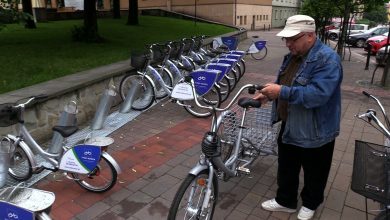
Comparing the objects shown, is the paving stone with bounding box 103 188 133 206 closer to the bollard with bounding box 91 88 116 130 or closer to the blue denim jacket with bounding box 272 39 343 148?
the blue denim jacket with bounding box 272 39 343 148

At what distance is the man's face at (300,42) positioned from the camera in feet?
8.98

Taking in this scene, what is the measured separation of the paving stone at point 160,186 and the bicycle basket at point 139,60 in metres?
3.07

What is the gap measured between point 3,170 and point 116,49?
636cm

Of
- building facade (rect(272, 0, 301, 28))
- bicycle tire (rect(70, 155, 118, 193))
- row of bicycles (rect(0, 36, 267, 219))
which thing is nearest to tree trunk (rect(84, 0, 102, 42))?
row of bicycles (rect(0, 36, 267, 219))

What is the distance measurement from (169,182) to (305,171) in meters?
1.53

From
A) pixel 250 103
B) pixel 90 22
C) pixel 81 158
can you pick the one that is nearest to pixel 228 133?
pixel 250 103

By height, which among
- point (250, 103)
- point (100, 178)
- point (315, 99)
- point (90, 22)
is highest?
point (90, 22)

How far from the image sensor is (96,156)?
3531 millimetres

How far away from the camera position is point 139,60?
261 inches

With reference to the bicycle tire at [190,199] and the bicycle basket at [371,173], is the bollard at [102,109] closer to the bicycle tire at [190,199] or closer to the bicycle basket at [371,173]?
the bicycle tire at [190,199]

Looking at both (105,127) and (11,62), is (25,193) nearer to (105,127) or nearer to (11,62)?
(105,127)

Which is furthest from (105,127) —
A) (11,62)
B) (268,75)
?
(268,75)

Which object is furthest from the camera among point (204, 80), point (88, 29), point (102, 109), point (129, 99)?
point (88, 29)

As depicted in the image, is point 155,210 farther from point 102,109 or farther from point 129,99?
point 129,99
